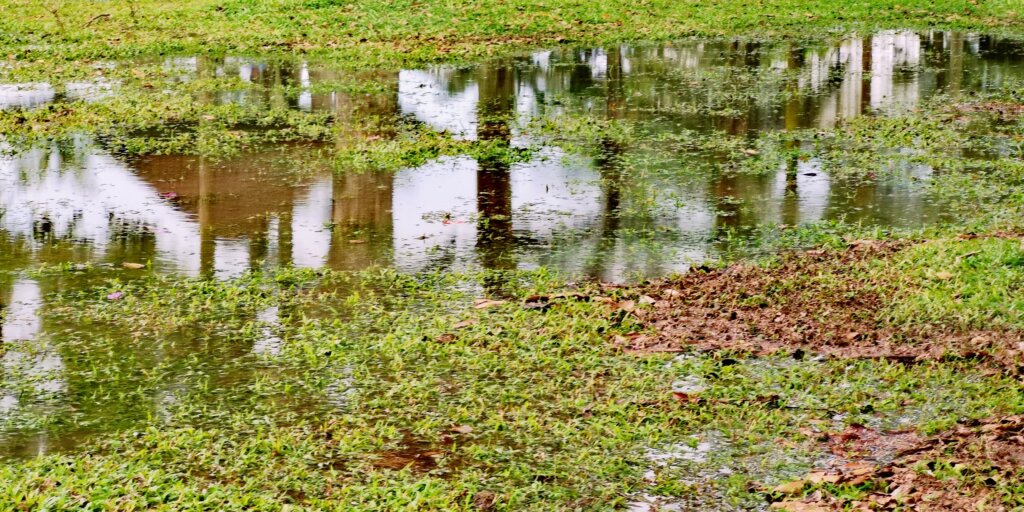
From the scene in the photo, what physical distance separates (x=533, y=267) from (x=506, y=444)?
128 inches

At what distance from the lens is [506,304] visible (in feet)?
A: 28.1

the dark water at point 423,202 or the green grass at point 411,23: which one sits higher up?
the green grass at point 411,23

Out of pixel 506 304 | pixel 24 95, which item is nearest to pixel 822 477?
pixel 506 304

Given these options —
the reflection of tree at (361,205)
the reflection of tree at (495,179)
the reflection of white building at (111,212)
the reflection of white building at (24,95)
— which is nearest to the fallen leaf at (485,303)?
the reflection of tree at (495,179)

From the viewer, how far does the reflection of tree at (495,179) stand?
10125 millimetres

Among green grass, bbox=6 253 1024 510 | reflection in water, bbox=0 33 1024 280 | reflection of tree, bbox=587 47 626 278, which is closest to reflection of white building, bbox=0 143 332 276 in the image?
reflection in water, bbox=0 33 1024 280

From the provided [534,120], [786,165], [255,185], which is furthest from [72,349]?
[534,120]

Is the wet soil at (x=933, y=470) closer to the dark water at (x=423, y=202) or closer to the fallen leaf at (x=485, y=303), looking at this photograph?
the fallen leaf at (x=485, y=303)

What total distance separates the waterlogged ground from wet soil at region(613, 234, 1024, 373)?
3cm

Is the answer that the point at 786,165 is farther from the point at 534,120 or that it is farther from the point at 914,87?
the point at 914,87

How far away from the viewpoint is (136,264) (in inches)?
384

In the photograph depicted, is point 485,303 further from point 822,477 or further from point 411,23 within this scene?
point 411,23

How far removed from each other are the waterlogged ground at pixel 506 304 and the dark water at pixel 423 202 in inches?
2.0

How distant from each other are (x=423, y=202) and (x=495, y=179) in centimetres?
115
